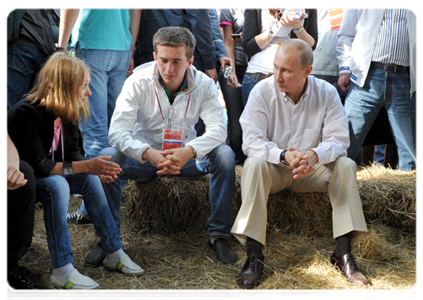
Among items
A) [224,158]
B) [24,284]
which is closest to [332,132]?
[224,158]

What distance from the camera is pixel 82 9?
4180 mm

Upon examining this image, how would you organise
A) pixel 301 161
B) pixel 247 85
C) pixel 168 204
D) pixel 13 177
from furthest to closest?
pixel 247 85 → pixel 168 204 → pixel 301 161 → pixel 13 177

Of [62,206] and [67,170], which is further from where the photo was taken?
[67,170]

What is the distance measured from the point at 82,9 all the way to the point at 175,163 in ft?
5.09

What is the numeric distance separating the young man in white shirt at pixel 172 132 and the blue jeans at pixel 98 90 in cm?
48

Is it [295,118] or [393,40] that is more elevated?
[393,40]

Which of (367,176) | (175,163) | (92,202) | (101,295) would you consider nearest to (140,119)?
(175,163)

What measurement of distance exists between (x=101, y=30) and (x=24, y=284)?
212 cm

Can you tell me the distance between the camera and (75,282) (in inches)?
119

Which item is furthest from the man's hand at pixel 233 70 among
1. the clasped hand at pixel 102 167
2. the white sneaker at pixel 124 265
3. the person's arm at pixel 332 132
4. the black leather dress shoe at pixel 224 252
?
the white sneaker at pixel 124 265

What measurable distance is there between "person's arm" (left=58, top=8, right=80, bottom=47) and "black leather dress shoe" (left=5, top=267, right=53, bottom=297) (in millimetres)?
1705

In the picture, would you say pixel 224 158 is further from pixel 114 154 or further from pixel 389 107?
pixel 389 107

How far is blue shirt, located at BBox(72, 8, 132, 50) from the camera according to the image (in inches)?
165

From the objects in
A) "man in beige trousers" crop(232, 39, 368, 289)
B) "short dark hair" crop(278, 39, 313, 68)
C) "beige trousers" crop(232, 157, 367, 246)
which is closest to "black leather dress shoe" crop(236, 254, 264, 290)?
"man in beige trousers" crop(232, 39, 368, 289)
